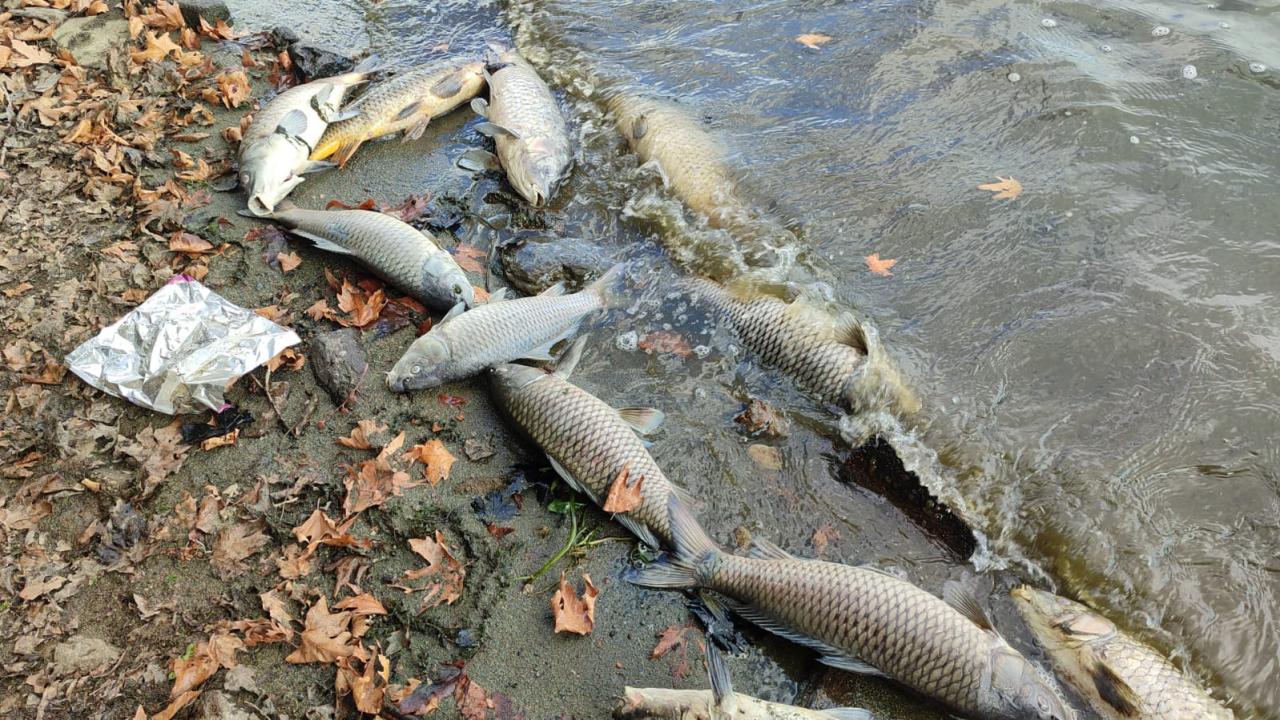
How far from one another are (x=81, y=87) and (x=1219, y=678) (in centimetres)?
921

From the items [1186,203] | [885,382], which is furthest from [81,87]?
[1186,203]

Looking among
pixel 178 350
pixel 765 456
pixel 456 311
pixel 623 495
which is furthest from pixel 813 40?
pixel 178 350

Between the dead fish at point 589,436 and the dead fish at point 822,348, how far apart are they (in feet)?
3.12

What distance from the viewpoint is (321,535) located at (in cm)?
399

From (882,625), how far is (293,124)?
5746 mm

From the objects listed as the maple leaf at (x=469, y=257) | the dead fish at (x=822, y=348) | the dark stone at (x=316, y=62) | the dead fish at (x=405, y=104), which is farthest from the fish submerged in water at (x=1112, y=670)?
the dark stone at (x=316, y=62)

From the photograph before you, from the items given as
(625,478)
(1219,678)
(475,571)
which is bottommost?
(1219,678)

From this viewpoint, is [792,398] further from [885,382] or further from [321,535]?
[321,535]

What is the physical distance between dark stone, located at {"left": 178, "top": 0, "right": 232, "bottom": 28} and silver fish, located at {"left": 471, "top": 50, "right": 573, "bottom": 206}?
2965 millimetres

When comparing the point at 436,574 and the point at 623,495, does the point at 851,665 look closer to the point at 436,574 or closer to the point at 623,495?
the point at 623,495

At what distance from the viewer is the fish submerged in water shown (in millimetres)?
3529

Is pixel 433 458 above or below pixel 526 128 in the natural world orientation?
below

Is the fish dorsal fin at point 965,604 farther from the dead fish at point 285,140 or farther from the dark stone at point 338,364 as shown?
the dead fish at point 285,140

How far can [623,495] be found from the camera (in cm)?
409
